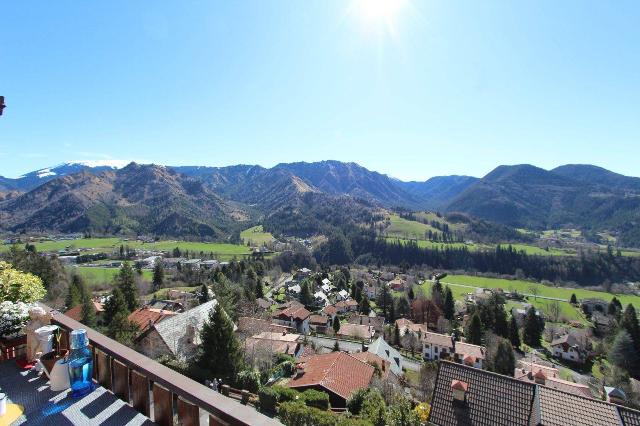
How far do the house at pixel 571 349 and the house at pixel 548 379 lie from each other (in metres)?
14.8

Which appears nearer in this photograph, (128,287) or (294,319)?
(128,287)

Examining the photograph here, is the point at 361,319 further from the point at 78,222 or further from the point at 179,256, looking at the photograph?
the point at 78,222

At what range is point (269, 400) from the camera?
14086 millimetres

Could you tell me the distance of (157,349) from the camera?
1956cm

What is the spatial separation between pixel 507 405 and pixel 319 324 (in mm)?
38378

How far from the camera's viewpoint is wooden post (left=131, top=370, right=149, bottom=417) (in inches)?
97.8

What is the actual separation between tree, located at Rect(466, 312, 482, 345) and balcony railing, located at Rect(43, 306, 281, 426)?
163 feet

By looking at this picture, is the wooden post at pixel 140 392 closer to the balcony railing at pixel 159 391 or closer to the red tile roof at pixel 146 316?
the balcony railing at pixel 159 391

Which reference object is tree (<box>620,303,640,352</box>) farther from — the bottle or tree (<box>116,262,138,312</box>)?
the bottle

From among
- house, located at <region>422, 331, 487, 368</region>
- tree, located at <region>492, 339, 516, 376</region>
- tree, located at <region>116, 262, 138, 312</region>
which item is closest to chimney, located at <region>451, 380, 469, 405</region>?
tree, located at <region>492, 339, 516, 376</region>

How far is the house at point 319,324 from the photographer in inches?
1907

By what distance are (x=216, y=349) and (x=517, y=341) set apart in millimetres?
45181

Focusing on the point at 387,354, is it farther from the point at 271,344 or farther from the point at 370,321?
the point at 370,321

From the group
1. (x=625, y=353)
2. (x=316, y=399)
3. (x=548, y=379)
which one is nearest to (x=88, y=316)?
(x=316, y=399)
